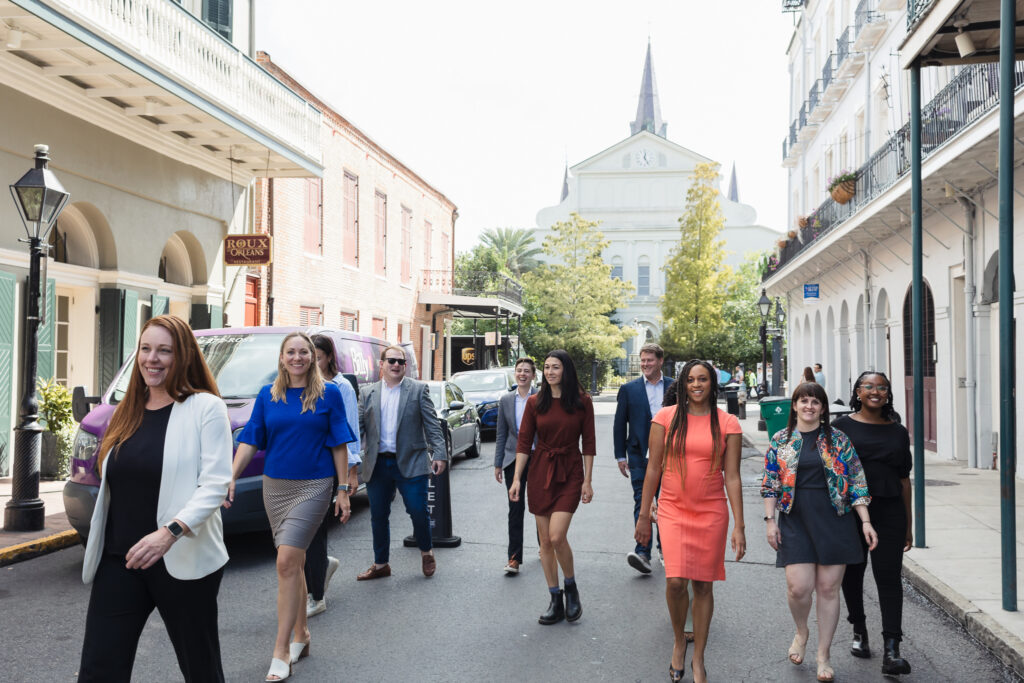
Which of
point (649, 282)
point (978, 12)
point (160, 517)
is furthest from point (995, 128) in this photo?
point (649, 282)

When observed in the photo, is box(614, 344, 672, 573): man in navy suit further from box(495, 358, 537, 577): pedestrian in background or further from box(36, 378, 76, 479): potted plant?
box(36, 378, 76, 479): potted plant

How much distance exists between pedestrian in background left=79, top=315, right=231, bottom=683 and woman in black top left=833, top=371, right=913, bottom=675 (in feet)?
11.1

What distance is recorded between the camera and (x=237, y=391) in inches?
328

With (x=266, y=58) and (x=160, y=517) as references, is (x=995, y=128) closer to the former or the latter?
(x=160, y=517)

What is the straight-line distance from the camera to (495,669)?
4863mm

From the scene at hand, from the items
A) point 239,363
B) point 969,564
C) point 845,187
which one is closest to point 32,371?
point 239,363

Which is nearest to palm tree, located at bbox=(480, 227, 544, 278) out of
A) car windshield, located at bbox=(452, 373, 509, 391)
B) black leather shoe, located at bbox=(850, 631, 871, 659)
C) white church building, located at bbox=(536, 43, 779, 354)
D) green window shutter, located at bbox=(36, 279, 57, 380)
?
white church building, located at bbox=(536, 43, 779, 354)

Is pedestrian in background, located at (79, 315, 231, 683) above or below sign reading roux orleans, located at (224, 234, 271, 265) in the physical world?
A: below

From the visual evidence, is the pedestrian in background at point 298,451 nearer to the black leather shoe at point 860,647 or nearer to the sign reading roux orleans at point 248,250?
the black leather shoe at point 860,647

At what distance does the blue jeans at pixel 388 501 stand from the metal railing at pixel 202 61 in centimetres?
639

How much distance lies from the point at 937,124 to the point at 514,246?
58047mm

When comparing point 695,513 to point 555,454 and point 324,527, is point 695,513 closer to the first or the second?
point 555,454

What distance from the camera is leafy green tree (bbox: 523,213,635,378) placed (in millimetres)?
47406

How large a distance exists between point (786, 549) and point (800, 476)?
39 centimetres
